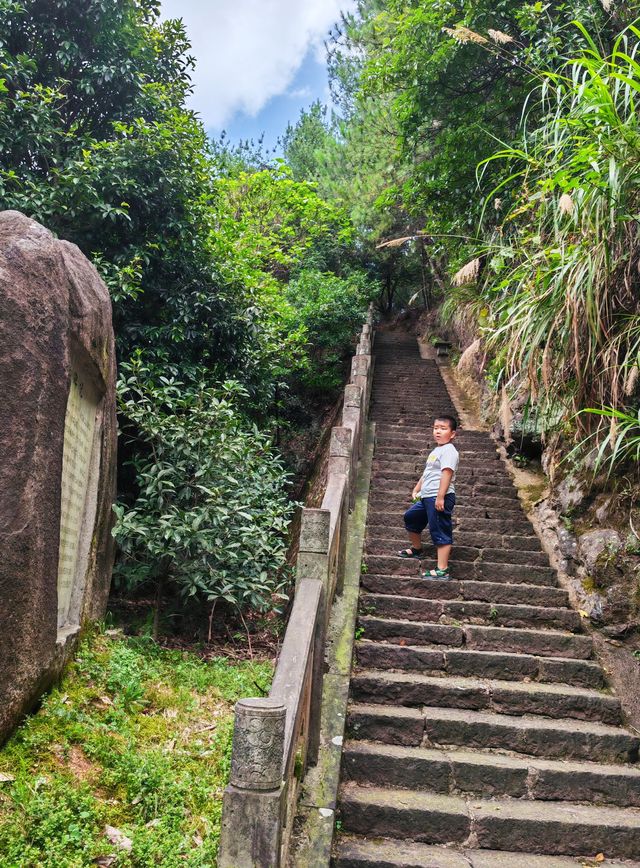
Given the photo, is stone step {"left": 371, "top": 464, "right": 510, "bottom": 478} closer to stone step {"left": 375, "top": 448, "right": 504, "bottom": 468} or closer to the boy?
stone step {"left": 375, "top": 448, "right": 504, "bottom": 468}

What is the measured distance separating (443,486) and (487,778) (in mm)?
2335

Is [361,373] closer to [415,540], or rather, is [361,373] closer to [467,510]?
[467,510]

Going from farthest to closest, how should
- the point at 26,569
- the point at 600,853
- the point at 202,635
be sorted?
the point at 202,635 < the point at 600,853 < the point at 26,569

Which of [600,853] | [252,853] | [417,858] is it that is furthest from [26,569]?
[600,853]

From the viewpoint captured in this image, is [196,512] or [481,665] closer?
[481,665]

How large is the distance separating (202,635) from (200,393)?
2.18 m

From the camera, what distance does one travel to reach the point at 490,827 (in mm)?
3521

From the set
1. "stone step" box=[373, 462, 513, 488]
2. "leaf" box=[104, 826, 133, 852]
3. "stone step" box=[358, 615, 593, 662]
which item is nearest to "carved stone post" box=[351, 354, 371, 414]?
"stone step" box=[373, 462, 513, 488]

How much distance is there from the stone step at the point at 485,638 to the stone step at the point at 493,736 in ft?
2.64

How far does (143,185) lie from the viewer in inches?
253

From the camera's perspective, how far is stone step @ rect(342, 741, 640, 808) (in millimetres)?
3791

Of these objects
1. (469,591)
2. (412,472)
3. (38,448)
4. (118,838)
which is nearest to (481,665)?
(469,591)

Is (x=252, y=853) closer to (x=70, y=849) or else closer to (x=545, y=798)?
(x=70, y=849)

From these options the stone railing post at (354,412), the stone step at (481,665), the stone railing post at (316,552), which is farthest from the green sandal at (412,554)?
the stone railing post at (316,552)
